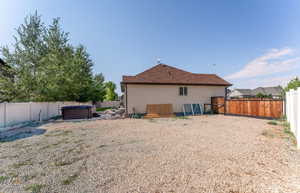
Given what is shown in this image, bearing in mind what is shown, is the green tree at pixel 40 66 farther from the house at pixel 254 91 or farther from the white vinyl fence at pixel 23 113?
the house at pixel 254 91

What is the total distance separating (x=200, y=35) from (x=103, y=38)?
29.6 feet

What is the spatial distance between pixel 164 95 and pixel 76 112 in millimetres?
7739

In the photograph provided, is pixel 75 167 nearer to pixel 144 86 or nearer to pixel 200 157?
pixel 200 157

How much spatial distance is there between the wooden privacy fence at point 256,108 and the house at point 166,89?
2.46m

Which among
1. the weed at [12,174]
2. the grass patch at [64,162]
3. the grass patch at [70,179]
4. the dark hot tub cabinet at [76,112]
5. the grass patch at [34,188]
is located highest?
the dark hot tub cabinet at [76,112]

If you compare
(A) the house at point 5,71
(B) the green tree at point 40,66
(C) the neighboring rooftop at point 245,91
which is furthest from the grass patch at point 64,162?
(C) the neighboring rooftop at point 245,91

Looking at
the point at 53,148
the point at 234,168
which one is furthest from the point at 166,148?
the point at 53,148

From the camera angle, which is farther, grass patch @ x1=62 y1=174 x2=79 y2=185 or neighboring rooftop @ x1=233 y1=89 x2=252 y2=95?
neighboring rooftop @ x1=233 y1=89 x2=252 y2=95

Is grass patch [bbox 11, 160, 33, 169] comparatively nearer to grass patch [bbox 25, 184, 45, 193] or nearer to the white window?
grass patch [bbox 25, 184, 45, 193]

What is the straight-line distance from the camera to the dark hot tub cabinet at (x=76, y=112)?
10844 millimetres

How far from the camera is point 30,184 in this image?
227 centimetres

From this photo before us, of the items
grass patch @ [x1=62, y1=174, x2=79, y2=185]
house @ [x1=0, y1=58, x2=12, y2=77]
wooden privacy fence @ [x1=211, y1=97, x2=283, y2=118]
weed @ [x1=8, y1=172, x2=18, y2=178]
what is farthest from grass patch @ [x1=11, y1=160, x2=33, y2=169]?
house @ [x1=0, y1=58, x2=12, y2=77]

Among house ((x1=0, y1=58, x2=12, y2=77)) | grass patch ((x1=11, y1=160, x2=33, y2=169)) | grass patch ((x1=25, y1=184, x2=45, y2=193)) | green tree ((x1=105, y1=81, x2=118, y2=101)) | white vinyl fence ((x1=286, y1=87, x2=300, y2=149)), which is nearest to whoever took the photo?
grass patch ((x1=25, y1=184, x2=45, y2=193))

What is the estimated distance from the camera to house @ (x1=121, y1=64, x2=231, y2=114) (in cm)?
1143
